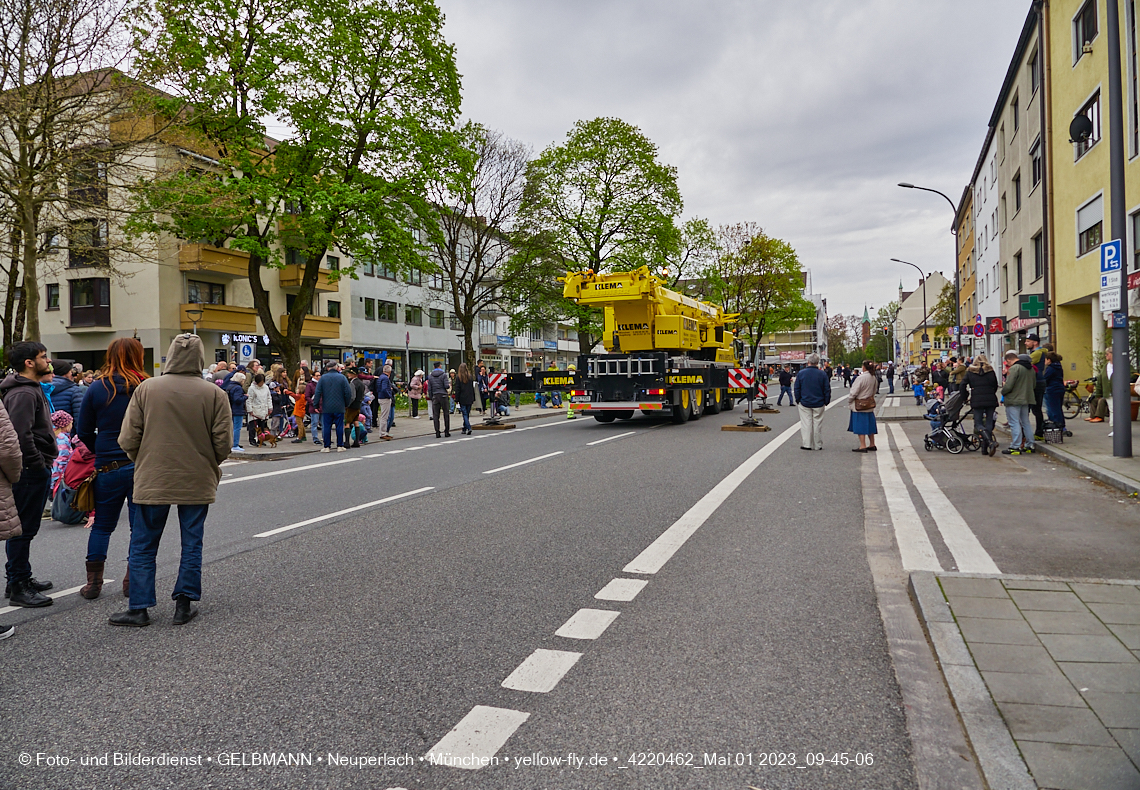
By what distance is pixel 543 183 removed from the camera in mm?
37469

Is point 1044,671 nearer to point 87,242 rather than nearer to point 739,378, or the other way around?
point 739,378

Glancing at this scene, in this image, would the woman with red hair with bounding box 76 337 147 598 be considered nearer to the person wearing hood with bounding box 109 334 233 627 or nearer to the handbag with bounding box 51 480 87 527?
the person wearing hood with bounding box 109 334 233 627

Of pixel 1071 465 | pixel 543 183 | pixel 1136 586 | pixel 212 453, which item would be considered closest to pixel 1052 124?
pixel 1071 465

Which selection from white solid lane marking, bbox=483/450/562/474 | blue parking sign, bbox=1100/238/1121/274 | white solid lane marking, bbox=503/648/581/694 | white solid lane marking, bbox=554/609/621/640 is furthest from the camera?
white solid lane marking, bbox=483/450/562/474

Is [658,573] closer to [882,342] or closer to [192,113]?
[192,113]

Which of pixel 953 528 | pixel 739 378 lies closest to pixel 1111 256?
pixel 953 528

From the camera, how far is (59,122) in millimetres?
15578

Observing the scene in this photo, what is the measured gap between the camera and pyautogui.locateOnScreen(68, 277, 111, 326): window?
34312 mm

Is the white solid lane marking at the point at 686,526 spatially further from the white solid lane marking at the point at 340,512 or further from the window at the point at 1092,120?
the window at the point at 1092,120

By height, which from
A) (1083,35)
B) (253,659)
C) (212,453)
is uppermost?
(1083,35)

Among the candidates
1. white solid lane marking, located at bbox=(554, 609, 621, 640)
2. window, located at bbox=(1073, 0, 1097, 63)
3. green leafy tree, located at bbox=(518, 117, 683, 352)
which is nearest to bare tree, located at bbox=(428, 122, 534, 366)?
green leafy tree, located at bbox=(518, 117, 683, 352)

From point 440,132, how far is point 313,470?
15887 mm

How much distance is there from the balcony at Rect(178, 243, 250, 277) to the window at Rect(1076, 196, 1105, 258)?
29.8 m

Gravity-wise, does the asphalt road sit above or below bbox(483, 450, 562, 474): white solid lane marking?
below
